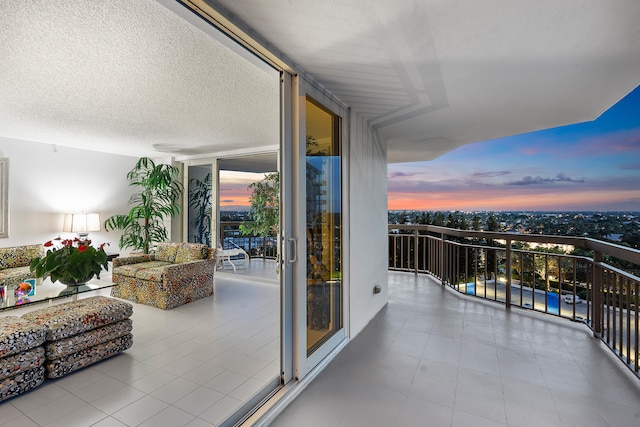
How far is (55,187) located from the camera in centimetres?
502

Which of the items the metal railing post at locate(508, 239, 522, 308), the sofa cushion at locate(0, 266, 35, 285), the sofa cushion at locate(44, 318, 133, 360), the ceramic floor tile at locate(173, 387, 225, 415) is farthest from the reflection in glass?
the metal railing post at locate(508, 239, 522, 308)

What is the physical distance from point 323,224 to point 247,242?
5790 mm

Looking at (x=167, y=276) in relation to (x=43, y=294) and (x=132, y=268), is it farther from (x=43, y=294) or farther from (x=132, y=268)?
(x=43, y=294)

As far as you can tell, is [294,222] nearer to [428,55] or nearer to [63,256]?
[428,55]

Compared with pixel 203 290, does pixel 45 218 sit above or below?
above

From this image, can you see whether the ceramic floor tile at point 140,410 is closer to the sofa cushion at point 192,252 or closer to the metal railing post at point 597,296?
the sofa cushion at point 192,252

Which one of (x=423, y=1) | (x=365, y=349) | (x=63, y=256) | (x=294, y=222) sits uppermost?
(x=423, y=1)

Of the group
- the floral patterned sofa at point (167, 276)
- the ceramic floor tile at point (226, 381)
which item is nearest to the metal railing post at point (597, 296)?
the ceramic floor tile at point (226, 381)

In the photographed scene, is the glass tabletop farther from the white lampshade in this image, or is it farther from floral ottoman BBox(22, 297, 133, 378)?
the white lampshade

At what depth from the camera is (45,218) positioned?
4938 millimetres

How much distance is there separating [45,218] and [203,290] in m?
3.04

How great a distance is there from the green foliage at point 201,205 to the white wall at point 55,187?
1.26m

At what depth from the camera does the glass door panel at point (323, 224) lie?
7.88ft

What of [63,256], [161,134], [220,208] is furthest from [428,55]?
[220,208]
